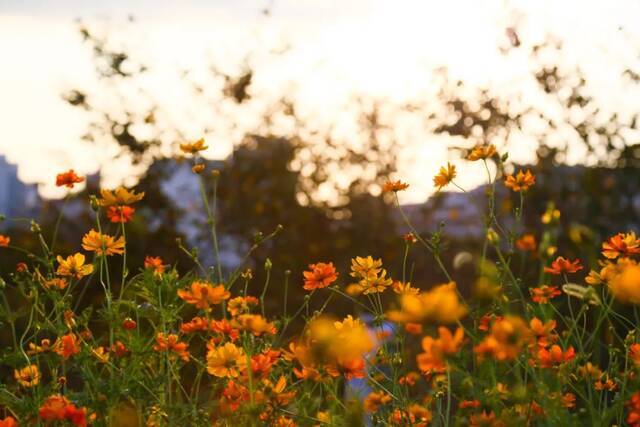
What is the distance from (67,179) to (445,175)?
98cm

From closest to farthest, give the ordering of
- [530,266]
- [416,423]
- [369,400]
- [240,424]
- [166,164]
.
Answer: [240,424]
[416,423]
[369,400]
[530,266]
[166,164]

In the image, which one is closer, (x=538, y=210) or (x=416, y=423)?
(x=416, y=423)

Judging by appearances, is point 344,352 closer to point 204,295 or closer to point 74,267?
point 204,295

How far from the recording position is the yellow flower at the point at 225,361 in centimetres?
189

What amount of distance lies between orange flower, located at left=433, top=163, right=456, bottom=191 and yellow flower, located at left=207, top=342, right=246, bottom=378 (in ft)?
2.52

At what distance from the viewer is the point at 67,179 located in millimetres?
2641

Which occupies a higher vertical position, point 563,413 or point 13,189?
point 563,413

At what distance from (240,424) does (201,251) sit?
4.59 meters

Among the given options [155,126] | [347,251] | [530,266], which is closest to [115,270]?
[155,126]

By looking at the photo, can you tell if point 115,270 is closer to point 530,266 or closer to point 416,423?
point 530,266

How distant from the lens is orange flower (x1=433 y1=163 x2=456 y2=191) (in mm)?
2434

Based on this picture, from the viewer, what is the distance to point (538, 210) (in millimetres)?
5766

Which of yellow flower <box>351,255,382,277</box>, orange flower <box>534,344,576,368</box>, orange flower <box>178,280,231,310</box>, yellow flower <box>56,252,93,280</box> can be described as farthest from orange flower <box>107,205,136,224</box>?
orange flower <box>534,344,576,368</box>

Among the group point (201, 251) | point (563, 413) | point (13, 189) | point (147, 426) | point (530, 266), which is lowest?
point (13, 189)
